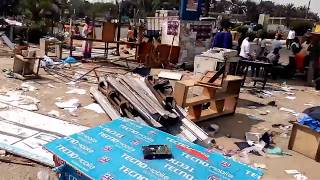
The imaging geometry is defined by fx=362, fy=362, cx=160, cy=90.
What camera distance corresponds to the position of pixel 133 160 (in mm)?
2609

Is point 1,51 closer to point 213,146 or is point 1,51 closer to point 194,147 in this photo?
point 213,146

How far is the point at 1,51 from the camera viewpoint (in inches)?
539

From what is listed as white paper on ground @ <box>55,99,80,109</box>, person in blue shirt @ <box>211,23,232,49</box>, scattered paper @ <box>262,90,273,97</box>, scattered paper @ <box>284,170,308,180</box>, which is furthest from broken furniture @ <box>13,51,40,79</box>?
scattered paper @ <box>284,170,308,180</box>

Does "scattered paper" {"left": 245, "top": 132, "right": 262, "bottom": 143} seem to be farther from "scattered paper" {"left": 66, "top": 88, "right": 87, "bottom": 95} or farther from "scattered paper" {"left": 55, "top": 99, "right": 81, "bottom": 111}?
"scattered paper" {"left": 66, "top": 88, "right": 87, "bottom": 95}

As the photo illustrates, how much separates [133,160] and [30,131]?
3424 millimetres

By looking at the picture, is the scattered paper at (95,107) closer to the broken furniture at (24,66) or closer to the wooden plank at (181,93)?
the wooden plank at (181,93)

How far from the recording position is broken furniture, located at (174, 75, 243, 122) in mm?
6561

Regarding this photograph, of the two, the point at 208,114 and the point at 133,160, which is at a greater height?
the point at 133,160

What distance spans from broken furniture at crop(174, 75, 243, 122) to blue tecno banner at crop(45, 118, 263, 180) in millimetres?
3532

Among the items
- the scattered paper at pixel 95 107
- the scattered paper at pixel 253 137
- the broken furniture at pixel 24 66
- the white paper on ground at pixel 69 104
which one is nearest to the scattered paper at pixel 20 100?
the white paper on ground at pixel 69 104

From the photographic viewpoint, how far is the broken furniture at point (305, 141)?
5.58 meters

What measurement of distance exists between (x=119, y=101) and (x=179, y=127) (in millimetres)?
1379

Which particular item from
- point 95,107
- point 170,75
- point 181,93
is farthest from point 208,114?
point 170,75

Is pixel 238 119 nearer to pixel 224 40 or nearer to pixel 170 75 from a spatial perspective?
pixel 170 75
